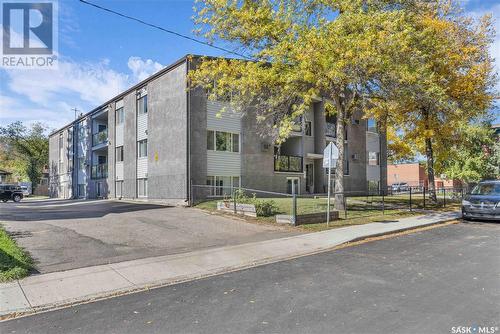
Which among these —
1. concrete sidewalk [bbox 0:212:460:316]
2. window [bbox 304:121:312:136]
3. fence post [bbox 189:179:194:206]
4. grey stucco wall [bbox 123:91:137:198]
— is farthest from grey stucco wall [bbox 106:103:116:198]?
concrete sidewalk [bbox 0:212:460:316]

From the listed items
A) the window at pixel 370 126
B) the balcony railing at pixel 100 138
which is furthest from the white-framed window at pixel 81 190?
the window at pixel 370 126

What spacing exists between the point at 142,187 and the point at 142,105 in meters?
5.96

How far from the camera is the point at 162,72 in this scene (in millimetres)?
24156

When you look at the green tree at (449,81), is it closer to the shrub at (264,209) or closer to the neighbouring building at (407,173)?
the shrub at (264,209)

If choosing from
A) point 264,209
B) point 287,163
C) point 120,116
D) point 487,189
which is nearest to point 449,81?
point 487,189

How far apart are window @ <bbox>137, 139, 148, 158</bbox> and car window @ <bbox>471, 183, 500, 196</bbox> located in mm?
20015

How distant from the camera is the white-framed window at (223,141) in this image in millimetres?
22688

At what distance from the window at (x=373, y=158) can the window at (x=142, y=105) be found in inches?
833

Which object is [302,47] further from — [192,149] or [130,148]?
[130,148]

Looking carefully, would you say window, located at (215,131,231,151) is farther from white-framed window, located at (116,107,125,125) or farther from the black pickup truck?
the black pickup truck

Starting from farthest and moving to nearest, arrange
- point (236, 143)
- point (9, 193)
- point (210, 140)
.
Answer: point (9, 193)
point (236, 143)
point (210, 140)

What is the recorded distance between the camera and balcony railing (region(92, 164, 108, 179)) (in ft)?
108

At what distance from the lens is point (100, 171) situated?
3394cm

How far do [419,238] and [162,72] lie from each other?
18682 mm
